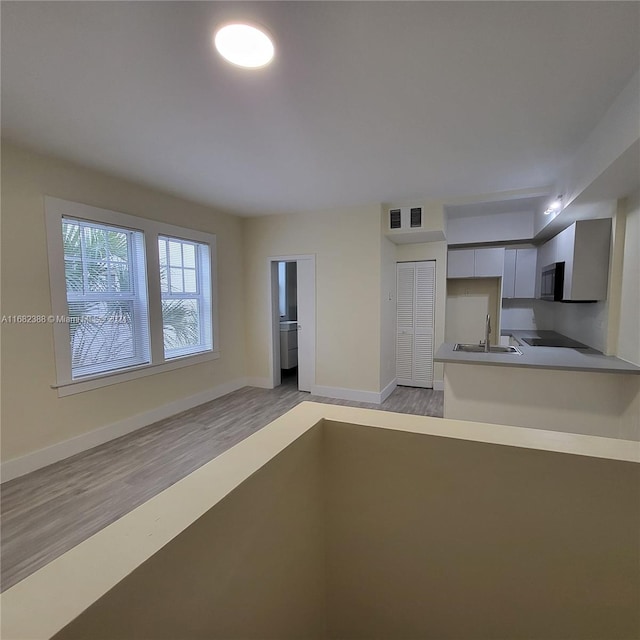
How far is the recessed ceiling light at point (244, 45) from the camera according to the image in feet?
4.80

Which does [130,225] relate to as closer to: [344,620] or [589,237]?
[344,620]

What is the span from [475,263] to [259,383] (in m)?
3.87

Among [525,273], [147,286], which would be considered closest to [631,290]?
[525,273]

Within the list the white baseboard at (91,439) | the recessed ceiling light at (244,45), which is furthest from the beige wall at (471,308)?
the recessed ceiling light at (244,45)

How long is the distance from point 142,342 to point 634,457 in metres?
3.97

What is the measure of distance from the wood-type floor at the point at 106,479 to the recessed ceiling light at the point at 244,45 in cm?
280

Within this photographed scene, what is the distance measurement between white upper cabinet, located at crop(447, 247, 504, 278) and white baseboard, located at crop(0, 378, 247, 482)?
13.6ft

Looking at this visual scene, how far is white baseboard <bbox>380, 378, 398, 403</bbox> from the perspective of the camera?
4375 millimetres

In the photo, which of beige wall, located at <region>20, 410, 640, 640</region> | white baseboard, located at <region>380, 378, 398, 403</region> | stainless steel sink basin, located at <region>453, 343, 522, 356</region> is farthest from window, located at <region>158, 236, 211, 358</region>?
stainless steel sink basin, located at <region>453, 343, 522, 356</region>

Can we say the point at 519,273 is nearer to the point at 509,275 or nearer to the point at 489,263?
the point at 509,275

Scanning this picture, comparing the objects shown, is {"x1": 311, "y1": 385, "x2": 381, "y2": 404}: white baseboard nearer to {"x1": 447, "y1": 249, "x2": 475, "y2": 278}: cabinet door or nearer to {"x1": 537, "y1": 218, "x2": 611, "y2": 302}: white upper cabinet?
{"x1": 447, "y1": 249, "x2": 475, "y2": 278}: cabinet door

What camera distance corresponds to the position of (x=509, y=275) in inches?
195

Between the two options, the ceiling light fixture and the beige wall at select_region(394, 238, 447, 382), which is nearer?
the ceiling light fixture

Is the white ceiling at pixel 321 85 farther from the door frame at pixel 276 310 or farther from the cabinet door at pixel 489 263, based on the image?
the cabinet door at pixel 489 263
